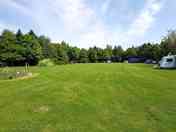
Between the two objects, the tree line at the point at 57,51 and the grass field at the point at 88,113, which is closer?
the grass field at the point at 88,113

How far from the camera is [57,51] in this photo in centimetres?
6419

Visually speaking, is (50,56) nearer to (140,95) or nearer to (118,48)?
(118,48)

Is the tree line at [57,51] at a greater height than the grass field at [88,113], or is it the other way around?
the tree line at [57,51]

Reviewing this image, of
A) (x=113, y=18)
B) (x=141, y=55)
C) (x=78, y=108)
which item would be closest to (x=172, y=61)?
(x=113, y=18)

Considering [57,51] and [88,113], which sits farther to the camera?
[57,51]

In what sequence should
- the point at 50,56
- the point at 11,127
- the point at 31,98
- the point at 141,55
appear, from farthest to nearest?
1. the point at 141,55
2. the point at 50,56
3. the point at 31,98
4. the point at 11,127

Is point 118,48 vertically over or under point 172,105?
over

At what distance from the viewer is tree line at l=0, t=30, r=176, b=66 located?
149 ft

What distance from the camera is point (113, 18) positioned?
19266 millimetres

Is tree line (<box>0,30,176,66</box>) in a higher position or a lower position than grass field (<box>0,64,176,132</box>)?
higher

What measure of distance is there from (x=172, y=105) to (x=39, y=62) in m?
48.0

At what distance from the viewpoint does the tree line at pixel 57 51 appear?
45438 millimetres

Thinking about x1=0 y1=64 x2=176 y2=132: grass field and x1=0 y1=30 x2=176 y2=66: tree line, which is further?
x1=0 y1=30 x2=176 y2=66: tree line

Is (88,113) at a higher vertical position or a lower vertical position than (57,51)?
lower
